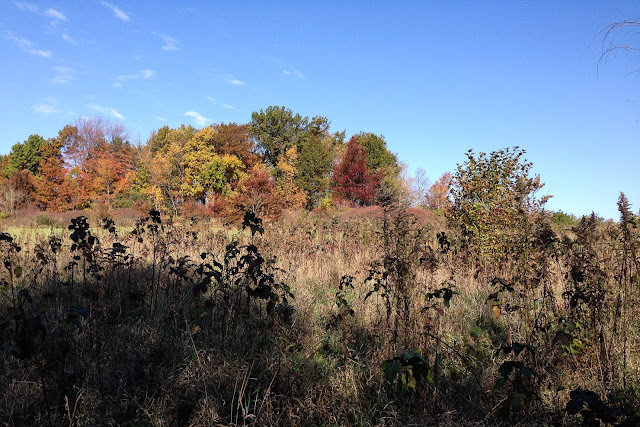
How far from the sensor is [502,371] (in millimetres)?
1913

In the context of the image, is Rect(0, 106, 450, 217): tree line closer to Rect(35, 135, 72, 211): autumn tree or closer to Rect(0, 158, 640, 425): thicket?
Rect(35, 135, 72, 211): autumn tree

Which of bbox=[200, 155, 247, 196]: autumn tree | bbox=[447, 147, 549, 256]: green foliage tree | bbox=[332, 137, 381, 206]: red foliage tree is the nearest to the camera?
bbox=[447, 147, 549, 256]: green foliage tree

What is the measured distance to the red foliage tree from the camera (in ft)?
104

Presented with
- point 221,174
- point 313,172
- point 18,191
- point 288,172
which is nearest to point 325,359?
point 221,174

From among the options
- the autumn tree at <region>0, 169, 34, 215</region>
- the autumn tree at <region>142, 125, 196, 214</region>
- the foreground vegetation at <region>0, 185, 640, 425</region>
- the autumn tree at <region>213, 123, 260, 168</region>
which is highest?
the autumn tree at <region>213, 123, 260, 168</region>

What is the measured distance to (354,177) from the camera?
32.0 metres

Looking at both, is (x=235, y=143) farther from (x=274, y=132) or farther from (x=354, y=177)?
(x=354, y=177)

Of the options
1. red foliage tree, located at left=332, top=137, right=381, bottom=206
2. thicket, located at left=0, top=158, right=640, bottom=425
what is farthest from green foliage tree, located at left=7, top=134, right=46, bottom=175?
thicket, located at left=0, top=158, right=640, bottom=425

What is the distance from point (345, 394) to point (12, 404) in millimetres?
2211

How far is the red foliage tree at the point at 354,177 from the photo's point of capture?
3164 centimetres

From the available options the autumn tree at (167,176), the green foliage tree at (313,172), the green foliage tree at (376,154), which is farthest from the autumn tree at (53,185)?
the green foliage tree at (376,154)

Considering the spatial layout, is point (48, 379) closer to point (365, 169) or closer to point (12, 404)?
point (12, 404)

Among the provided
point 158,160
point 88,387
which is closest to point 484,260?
point 88,387

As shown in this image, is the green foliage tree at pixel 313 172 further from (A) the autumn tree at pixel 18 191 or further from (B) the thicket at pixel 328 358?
(B) the thicket at pixel 328 358
